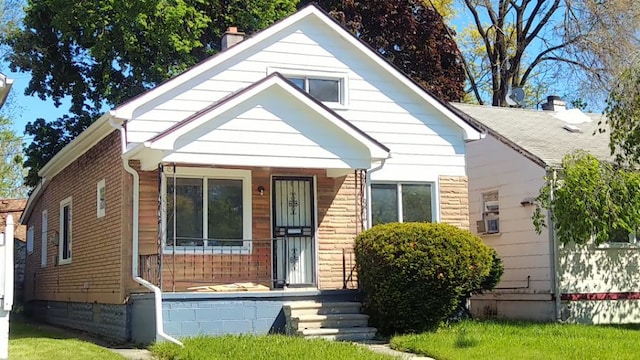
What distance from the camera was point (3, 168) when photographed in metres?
40.8

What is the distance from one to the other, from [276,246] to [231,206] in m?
1.21

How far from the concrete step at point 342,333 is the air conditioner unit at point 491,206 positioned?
581cm

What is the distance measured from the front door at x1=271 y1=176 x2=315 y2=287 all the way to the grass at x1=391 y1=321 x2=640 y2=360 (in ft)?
10.7

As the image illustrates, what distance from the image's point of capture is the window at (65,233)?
1973 centimetres

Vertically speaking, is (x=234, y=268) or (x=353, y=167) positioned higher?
(x=353, y=167)

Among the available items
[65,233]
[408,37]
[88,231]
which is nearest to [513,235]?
[88,231]

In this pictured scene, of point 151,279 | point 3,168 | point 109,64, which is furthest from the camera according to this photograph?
point 3,168

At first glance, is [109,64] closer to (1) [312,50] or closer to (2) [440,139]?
(1) [312,50]

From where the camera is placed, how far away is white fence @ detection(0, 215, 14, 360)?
9438 mm

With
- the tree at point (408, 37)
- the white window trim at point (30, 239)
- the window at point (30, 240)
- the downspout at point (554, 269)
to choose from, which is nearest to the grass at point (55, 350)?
the downspout at point (554, 269)

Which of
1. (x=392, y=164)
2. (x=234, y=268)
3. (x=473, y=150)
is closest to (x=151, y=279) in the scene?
(x=234, y=268)

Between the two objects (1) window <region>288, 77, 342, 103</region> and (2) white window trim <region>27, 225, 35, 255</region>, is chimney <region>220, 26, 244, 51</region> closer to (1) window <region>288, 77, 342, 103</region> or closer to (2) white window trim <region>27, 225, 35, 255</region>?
(1) window <region>288, 77, 342, 103</region>

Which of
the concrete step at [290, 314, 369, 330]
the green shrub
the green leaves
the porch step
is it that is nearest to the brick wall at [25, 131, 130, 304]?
the porch step

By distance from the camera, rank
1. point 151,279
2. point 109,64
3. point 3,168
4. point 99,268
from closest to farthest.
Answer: point 151,279, point 99,268, point 109,64, point 3,168
